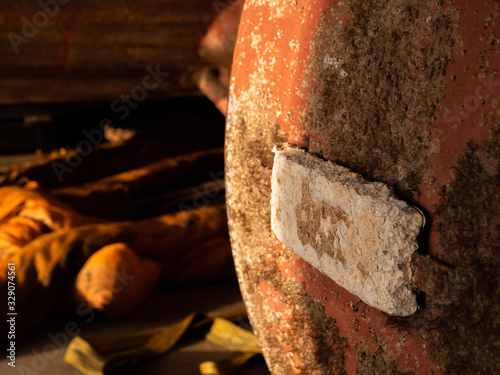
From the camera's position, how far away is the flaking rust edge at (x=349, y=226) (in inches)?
28.6

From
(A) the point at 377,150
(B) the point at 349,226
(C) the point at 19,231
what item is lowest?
(C) the point at 19,231

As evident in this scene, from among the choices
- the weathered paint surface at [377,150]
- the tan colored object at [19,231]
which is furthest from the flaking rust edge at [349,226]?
the tan colored object at [19,231]

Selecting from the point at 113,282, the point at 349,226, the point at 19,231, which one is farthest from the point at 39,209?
the point at 349,226

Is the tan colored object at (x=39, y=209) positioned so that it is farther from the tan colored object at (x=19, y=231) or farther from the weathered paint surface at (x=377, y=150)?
the weathered paint surface at (x=377, y=150)

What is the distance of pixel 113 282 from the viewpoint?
1945 mm

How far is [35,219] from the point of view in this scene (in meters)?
2.34

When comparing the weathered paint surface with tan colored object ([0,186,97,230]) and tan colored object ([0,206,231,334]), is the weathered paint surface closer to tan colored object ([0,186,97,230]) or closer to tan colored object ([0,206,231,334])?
tan colored object ([0,206,231,334])

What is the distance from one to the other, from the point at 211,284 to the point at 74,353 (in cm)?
77

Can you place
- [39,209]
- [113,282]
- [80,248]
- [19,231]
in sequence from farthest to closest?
1. [39,209]
2. [19,231]
3. [80,248]
4. [113,282]

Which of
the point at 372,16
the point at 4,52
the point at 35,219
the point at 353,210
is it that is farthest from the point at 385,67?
the point at 4,52

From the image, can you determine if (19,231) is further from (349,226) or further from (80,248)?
(349,226)

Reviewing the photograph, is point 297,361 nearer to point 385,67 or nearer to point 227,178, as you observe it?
point 227,178

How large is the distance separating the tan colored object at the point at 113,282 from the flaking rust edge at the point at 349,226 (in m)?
1.13

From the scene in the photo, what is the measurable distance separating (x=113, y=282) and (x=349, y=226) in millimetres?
1365
